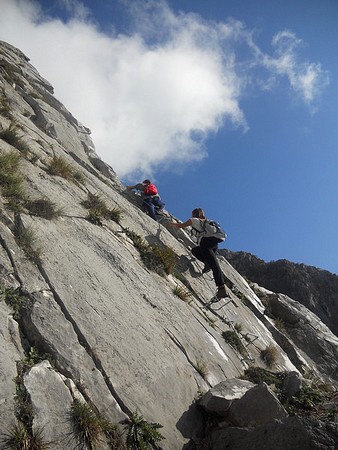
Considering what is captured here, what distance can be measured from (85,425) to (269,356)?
22.9 ft

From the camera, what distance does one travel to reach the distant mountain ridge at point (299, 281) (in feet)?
94.8

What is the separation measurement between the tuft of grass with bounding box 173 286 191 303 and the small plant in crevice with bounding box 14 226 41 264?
3943 mm

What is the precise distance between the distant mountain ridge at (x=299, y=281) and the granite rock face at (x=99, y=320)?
17.3 meters

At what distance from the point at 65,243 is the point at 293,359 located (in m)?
A: 8.96

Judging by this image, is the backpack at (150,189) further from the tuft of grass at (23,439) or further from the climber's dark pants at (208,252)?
the tuft of grass at (23,439)

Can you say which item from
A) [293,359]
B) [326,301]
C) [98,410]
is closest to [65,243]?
[98,410]

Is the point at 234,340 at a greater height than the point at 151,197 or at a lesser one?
lesser

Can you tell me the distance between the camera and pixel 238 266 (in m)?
32.2

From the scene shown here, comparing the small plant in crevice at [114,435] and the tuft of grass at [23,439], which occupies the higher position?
the small plant in crevice at [114,435]

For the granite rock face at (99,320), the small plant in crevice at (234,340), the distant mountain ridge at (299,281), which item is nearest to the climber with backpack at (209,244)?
the granite rock face at (99,320)

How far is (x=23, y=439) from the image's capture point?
4.00m

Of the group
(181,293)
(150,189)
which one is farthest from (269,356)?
(150,189)

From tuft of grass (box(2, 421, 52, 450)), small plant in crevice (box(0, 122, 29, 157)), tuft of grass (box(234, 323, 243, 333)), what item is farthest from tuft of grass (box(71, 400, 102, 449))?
small plant in crevice (box(0, 122, 29, 157))

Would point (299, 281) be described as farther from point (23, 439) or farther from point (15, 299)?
point (23, 439)
